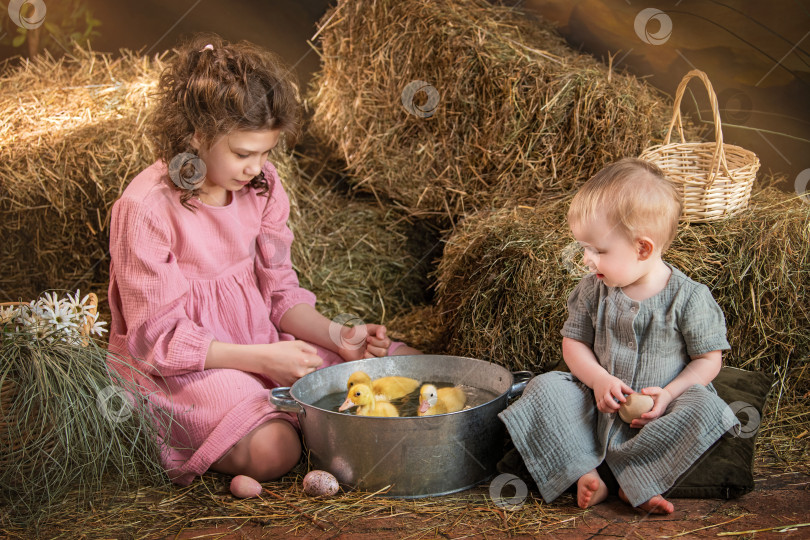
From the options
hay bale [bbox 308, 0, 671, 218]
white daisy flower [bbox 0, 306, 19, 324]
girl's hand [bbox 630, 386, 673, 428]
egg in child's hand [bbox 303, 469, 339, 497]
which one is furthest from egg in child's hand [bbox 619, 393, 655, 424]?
white daisy flower [bbox 0, 306, 19, 324]

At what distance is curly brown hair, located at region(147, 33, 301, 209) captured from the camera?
2.08m

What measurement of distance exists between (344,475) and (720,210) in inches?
60.7

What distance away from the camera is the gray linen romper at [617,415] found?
1762 mm

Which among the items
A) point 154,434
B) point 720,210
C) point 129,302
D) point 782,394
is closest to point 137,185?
point 129,302

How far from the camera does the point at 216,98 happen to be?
2.08m

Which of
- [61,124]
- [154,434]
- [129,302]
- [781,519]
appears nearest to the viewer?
[781,519]

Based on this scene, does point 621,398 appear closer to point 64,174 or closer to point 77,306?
point 77,306

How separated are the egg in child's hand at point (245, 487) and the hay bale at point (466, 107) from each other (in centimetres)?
151

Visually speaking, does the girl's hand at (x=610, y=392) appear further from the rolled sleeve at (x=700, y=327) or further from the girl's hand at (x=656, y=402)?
the rolled sleeve at (x=700, y=327)

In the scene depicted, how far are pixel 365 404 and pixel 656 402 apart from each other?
72 cm

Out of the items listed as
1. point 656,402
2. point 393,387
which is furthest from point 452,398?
point 656,402

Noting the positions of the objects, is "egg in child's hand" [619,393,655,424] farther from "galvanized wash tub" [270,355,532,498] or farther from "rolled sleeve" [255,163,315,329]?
"rolled sleeve" [255,163,315,329]

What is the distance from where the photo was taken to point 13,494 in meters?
1.84

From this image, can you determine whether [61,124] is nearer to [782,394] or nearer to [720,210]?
[720,210]
